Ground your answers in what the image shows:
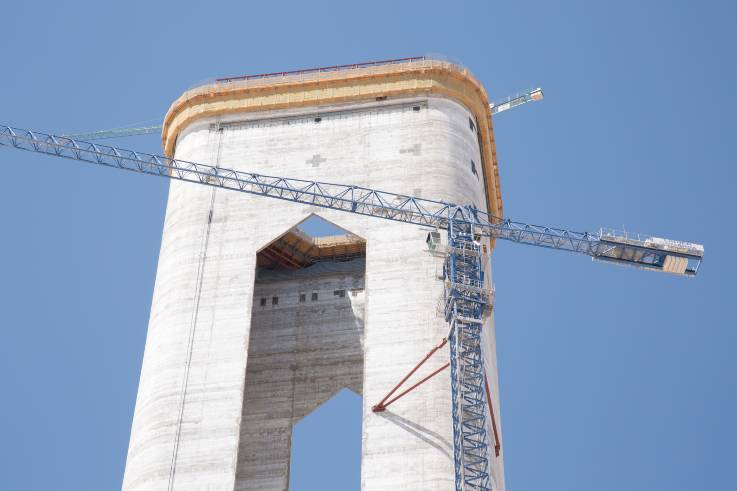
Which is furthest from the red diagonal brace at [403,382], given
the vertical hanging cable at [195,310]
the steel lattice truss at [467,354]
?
the vertical hanging cable at [195,310]

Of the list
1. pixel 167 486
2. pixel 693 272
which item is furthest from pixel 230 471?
pixel 693 272

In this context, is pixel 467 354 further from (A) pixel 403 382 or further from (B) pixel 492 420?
(B) pixel 492 420

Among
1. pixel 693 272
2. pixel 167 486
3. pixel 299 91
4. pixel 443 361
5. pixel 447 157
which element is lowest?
pixel 167 486

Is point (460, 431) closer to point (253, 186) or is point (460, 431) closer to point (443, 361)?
point (443, 361)

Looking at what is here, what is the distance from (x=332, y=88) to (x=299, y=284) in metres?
10.3

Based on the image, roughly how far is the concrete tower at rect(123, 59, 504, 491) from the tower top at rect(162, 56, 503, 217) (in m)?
0.10

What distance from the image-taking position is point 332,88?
2884 inches

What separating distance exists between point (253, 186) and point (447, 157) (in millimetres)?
9721

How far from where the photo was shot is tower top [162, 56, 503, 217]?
72.7 metres

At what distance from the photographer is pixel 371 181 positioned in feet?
227

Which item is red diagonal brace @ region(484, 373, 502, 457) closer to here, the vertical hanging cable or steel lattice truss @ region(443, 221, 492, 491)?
steel lattice truss @ region(443, 221, 492, 491)

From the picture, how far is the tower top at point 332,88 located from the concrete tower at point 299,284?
10 cm

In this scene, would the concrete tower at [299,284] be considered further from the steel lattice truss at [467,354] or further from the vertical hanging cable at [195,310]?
the steel lattice truss at [467,354]

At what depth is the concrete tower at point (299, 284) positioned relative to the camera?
2413 inches
